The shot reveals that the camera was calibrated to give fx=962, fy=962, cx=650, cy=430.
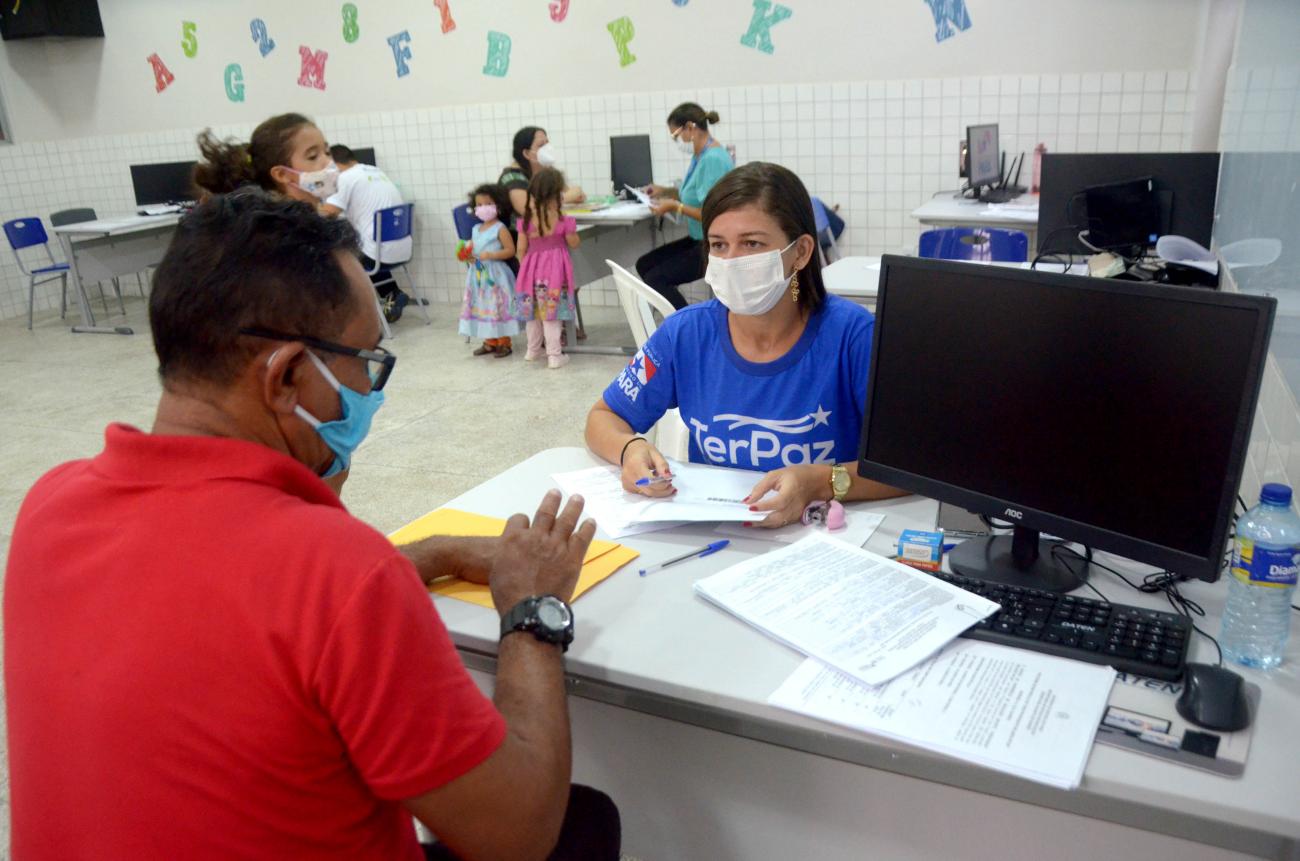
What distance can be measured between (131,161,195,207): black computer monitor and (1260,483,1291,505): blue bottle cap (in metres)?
7.75

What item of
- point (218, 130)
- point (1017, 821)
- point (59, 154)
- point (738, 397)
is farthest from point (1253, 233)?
point (59, 154)

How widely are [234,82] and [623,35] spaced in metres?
3.35

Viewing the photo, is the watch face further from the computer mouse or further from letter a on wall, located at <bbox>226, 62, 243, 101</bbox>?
letter a on wall, located at <bbox>226, 62, 243, 101</bbox>

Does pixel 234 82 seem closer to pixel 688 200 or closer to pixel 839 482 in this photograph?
pixel 688 200

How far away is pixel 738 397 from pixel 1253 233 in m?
1.34

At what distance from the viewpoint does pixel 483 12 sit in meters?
6.55

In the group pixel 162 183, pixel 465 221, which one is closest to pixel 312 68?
pixel 162 183

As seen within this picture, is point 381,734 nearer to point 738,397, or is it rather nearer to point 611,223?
point 738,397

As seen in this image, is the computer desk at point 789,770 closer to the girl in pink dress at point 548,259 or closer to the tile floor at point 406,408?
the tile floor at point 406,408

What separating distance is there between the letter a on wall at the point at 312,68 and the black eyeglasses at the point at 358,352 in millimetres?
6932

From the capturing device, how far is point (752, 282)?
1.86 metres

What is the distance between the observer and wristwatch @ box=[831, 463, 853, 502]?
159 cm

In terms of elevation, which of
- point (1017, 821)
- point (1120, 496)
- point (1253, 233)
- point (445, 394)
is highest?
point (1253, 233)

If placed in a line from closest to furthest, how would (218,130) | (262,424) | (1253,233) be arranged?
(262,424)
(1253,233)
(218,130)
